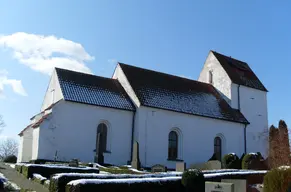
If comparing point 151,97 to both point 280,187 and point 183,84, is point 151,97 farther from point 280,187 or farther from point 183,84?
point 280,187

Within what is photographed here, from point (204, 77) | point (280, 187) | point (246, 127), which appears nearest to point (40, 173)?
point (280, 187)

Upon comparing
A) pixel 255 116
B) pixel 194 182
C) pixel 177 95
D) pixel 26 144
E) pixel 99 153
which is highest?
pixel 177 95

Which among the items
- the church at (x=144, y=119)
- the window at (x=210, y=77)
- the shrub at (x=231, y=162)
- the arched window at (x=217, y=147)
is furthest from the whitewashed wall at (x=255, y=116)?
the shrub at (x=231, y=162)

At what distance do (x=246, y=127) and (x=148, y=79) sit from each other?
407 inches

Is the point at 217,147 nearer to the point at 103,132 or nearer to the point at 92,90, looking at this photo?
the point at 103,132

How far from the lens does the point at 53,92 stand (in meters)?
27.3

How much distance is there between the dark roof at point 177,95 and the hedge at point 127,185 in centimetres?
1328

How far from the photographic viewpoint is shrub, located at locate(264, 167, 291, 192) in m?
11.3

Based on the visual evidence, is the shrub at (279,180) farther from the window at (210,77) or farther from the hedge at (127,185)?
the window at (210,77)

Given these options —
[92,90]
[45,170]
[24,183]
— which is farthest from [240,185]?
[92,90]

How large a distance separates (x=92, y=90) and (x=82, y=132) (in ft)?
11.9

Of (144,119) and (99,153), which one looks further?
(144,119)

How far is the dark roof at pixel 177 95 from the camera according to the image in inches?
1113

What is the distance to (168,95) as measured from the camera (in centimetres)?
2952
